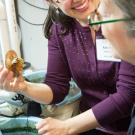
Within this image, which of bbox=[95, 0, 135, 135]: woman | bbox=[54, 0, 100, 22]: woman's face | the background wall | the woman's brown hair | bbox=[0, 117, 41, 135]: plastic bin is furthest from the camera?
the background wall

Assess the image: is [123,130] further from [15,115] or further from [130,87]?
[15,115]

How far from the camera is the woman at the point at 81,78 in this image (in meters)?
1.16

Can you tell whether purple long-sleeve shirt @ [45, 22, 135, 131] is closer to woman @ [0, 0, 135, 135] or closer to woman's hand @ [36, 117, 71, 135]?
woman @ [0, 0, 135, 135]

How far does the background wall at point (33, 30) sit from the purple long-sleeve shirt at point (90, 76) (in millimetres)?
718

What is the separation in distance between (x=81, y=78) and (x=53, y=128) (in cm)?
25

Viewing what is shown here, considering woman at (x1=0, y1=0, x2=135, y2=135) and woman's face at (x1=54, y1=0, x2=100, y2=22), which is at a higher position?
woman's face at (x1=54, y1=0, x2=100, y2=22)

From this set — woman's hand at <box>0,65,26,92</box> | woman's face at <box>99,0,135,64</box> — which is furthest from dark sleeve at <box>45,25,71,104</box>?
woman's face at <box>99,0,135,64</box>

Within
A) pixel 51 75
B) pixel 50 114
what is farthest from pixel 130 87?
pixel 50 114

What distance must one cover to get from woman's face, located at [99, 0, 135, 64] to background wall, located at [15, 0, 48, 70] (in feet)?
4.43

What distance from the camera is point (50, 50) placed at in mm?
1387

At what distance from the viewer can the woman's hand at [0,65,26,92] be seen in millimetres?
1193

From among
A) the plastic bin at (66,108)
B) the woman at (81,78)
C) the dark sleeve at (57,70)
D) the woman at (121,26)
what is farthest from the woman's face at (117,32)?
the plastic bin at (66,108)

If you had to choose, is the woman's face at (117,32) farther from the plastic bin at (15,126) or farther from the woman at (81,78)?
the plastic bin at (15,126)

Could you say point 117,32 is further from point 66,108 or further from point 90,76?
point 66,108
